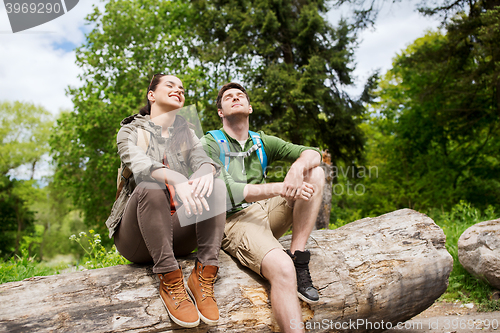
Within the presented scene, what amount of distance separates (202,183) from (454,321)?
307cm

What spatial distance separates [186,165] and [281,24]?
34.8 feet

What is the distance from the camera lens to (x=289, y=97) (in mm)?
10531

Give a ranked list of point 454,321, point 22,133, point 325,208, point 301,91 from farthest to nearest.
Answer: point 22,133 < point 301,91 < point 325,208 < point 454,321

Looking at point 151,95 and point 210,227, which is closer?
point 210,227

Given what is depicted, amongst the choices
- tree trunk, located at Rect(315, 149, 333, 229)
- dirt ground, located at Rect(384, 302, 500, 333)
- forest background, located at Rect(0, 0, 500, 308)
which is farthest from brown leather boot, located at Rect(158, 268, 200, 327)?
forest background, located at Rect(0, 0, 500, 308)

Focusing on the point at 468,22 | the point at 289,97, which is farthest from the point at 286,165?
the point at 468,22

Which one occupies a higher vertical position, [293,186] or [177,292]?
[293,186]

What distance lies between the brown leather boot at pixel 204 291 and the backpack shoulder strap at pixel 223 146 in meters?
0.89

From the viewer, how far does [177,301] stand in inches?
79.8

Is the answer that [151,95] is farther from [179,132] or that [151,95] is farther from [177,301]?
[177,301]

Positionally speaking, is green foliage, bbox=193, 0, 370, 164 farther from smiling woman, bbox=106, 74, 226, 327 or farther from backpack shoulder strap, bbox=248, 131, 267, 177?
smiling woman, bbox=106, 74, 226, 327

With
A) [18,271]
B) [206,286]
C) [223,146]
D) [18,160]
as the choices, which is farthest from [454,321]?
[18,160]

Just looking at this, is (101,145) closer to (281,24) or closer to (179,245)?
(281,24)

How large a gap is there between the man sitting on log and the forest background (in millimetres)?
6928
